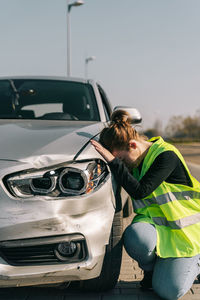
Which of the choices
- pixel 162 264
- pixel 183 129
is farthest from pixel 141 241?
pixel 183 129

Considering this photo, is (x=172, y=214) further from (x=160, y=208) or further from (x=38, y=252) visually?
(x=38, y=252)

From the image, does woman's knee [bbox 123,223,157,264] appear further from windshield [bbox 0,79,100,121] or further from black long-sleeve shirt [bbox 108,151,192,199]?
windshield [bbox 0,79,100,121]

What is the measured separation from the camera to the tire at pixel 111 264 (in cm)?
268

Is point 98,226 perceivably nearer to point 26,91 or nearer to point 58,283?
point 58,283

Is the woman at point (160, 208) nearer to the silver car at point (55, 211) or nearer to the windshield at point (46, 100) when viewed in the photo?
the silver car at point (55, 211)

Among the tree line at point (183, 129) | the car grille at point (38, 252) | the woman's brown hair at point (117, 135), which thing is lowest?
the tree line at point (183, 129)

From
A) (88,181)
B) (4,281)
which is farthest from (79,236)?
(4,281)

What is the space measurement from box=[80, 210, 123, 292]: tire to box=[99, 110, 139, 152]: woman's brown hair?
444mm

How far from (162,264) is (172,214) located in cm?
35

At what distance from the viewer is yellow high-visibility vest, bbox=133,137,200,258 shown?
9.39 feet

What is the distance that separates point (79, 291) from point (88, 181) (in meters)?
0.96

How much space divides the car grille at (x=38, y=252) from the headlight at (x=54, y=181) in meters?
0.26

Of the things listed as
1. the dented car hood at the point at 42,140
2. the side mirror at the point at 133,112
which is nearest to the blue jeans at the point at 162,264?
the dented car hood at the point at 42,140

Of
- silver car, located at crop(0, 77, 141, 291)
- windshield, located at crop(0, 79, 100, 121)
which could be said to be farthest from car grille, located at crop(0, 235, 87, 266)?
windshield, located at crop(0, 79, 100, 121)
